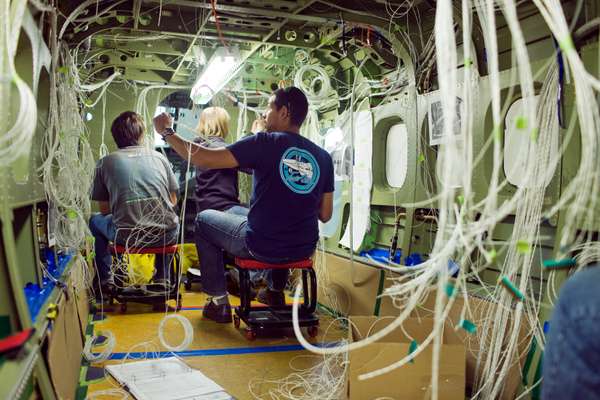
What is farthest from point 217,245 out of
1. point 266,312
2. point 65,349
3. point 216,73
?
point 216,73

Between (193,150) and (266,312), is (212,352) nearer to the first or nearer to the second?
(266,312)

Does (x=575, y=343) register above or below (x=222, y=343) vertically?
above

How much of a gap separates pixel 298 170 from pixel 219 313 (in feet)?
3.62

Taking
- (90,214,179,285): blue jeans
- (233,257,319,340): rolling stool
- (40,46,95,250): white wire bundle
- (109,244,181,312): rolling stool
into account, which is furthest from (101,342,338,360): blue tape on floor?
(90,214,179,285): blue jeans

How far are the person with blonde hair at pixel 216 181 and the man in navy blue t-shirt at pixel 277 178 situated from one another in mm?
729

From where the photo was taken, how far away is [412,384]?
73.0 inches

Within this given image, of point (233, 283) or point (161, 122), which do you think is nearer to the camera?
point (161, 122)

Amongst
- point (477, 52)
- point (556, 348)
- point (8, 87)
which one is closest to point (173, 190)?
point (477, 52)

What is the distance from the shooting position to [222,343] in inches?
109

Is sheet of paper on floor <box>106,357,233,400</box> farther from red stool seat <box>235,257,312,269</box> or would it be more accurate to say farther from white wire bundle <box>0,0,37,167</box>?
white wire bundle <box>0,0,37,167</box>

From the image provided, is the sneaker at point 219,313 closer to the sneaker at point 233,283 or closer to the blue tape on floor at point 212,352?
the blue tape on floor at point 212,352

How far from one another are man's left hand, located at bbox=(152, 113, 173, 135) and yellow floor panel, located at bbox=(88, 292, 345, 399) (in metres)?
1.18

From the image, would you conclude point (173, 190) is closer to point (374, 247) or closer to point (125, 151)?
point (125, 151)

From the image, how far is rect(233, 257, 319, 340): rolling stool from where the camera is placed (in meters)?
2.84
